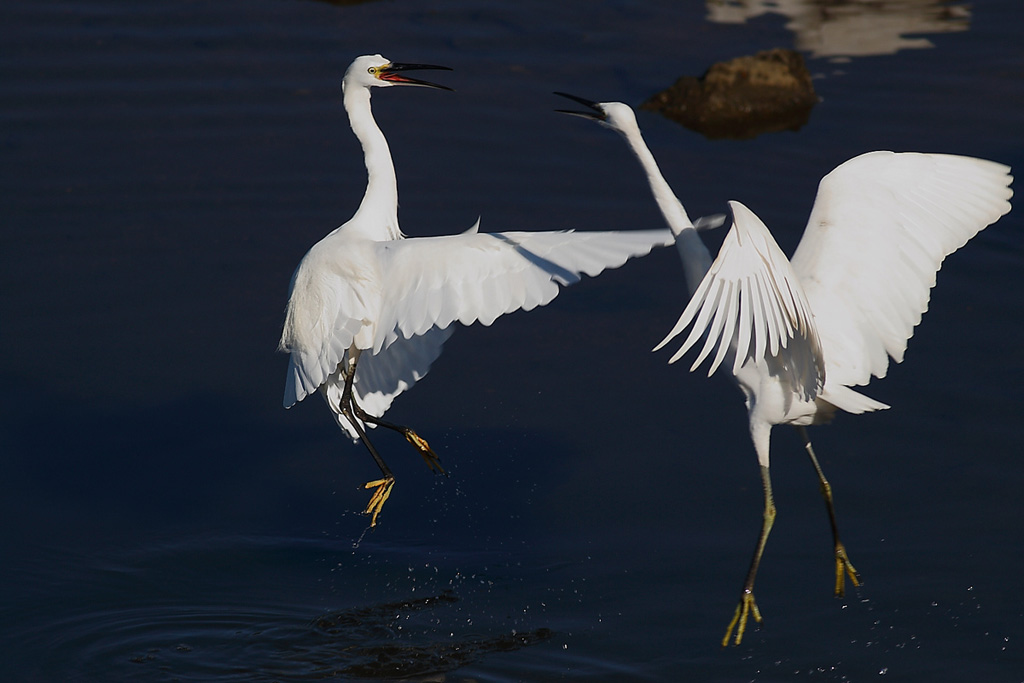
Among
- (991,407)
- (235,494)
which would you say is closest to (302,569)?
(235,494)

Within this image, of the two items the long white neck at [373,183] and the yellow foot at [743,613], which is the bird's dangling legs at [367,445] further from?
the yellow foot at [743,613]

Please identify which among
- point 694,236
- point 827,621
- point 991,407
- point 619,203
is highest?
point 694,236

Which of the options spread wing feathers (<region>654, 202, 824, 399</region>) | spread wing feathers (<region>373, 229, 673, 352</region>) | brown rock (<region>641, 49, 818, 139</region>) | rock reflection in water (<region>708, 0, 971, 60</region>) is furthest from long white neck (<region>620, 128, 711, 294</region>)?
rock reflection in water (<region>708, 0, 971, 60</region>)

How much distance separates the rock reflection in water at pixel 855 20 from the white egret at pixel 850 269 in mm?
6271

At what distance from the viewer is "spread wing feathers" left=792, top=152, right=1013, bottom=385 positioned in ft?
17.6

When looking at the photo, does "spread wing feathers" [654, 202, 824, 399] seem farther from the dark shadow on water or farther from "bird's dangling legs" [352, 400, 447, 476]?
"bird's dangling legs" [352, 400, 447, 476]

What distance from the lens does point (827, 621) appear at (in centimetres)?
580

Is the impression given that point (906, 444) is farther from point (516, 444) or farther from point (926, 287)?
point (516, 444)

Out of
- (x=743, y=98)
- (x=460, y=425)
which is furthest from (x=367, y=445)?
(x=743, y=98)

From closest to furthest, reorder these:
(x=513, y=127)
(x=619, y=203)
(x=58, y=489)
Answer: (x=58, y=489)
(x=619, y=203)
(x=513, y=127)

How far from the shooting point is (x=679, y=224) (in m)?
5.48

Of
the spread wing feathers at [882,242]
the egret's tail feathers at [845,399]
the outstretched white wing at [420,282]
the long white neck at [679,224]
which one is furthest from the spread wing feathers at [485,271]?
the egret's tail feathers at [845,399]

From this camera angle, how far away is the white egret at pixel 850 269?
5328 millimetres

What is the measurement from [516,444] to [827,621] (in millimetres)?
1985
